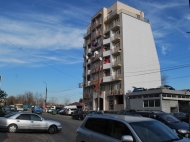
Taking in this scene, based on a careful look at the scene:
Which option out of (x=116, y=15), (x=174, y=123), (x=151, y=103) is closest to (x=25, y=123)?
(x=174, y=123)

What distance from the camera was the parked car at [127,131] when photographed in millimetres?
5523

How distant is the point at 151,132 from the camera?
5.71 m

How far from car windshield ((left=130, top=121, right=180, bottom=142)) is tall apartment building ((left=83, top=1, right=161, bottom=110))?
38.7m

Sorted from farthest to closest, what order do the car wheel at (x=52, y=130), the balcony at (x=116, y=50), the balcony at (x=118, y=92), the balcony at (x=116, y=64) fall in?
the balcony at (x=116, y=50), the balcony at (x=116, y=64), the balcony at (x=118, y=92), the car wheel at (x=52, y=130)

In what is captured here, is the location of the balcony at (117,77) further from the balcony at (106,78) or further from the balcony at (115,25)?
the balcony at (115,25)

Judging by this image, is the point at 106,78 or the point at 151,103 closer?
the point at 151,103

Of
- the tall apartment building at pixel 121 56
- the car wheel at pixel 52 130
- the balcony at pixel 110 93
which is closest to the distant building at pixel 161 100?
the tall apartment building at pixel 121 56

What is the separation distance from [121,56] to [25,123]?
34571 millimetres

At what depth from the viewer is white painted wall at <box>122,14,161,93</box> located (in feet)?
157

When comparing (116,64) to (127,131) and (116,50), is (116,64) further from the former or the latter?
(127,131)

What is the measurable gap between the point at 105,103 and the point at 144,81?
10006 millimetres

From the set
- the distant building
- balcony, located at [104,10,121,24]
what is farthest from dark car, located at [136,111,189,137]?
balcony, located at [104,10,121,24]

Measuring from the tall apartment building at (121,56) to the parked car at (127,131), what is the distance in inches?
1486

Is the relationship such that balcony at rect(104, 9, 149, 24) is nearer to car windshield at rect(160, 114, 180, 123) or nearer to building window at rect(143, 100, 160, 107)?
building window at rect(143, 100, 160, 107)
